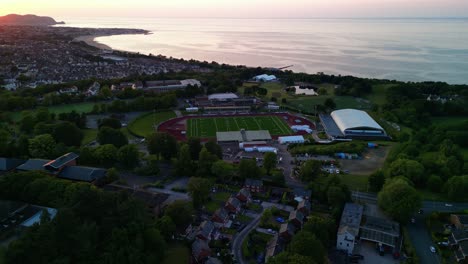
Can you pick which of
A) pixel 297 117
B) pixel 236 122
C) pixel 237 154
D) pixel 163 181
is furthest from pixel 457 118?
pixel 163 181

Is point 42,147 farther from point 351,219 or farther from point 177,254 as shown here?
point 351,219

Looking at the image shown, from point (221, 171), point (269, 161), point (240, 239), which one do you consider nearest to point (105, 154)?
point (221, 171)

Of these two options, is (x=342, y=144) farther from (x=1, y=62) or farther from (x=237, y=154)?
(x=1, y=62)

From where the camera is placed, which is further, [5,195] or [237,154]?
[237,154]

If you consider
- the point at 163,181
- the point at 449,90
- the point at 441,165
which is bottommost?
the point at 163,181

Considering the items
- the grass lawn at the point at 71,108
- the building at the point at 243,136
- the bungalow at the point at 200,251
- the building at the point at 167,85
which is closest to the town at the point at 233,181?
the bungalow at the point at 200,251

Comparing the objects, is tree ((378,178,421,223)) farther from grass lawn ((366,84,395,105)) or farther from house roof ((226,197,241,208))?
grass lawn ((366,84,395,105))

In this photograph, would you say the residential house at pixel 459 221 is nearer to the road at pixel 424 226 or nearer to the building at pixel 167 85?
the road at pixel 424 226
